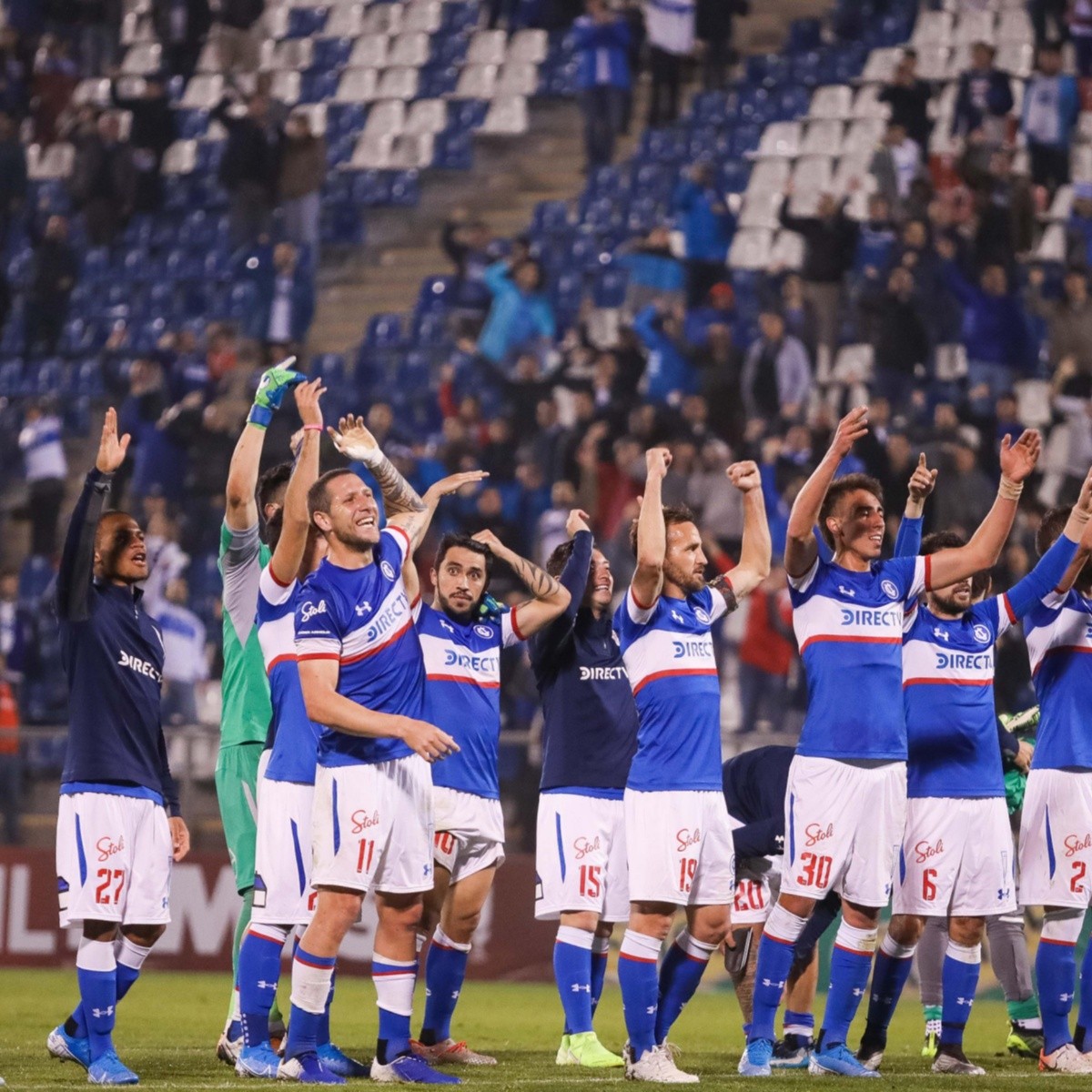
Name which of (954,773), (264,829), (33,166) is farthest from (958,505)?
(33,166)

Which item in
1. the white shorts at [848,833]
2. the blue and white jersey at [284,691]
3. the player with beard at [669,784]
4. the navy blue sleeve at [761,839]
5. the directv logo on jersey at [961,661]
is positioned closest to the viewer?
the player with beard at [669,784]

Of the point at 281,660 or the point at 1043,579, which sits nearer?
the point at 281,660

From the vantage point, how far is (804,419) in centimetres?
1792

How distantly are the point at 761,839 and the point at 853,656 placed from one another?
54.0 inches

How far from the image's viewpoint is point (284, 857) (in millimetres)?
7777

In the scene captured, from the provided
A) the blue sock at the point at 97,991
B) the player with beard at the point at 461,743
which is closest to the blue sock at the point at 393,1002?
the blue sock at the point at 97,991

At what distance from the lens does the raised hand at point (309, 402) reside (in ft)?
24.7

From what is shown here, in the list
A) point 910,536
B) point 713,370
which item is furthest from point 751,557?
point 713,370

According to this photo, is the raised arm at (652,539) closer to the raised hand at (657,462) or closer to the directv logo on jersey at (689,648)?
the raised hand at (657,462)

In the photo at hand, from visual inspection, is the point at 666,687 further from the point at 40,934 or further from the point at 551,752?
the point at 40,934

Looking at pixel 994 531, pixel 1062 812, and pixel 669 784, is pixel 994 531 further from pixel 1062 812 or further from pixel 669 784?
pixel 669 784

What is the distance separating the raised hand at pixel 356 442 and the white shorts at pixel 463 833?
6.38ft

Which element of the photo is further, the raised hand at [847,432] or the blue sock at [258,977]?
the raised hand at [847,432]

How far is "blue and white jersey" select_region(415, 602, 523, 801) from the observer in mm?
8820
